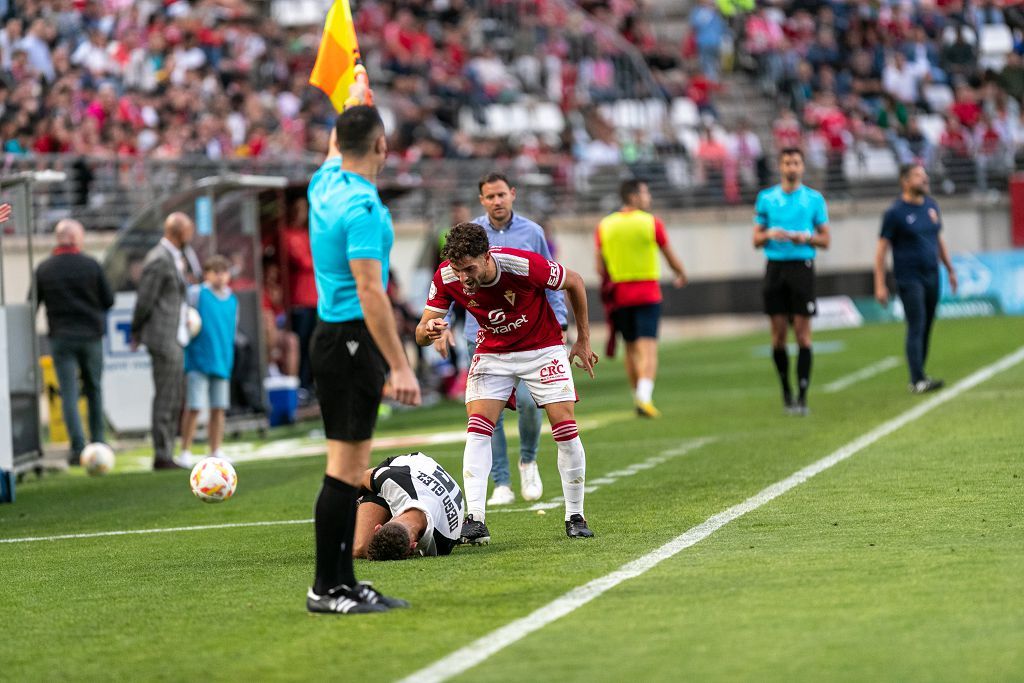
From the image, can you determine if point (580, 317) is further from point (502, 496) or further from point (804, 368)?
point (804, 368)

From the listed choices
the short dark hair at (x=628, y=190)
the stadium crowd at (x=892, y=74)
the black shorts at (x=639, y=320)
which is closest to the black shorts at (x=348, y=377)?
the black shorts at (x=639, y=320)

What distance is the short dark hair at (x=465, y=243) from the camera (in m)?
8.41

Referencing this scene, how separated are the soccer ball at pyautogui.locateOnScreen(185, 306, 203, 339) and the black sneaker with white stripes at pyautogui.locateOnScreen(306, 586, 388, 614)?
8780mm

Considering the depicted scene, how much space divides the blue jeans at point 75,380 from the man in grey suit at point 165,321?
896 mm

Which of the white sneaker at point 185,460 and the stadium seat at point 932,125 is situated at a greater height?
the stadium seat at point 932,125

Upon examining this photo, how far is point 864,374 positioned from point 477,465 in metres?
Answer: 12.6

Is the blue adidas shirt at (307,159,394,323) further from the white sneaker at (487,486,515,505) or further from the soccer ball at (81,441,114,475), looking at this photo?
the soccer ball at (81,441,114,475)

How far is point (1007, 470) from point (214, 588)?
5.27 metres

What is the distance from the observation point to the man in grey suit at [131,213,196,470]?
1553 cm

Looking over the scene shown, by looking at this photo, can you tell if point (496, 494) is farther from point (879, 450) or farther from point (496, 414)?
point (879, 450)

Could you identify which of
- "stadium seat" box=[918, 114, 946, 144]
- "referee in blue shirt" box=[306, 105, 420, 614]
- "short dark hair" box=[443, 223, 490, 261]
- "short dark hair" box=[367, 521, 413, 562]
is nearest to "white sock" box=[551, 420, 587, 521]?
"short dark hair" box=[367, 521, 413, 562]

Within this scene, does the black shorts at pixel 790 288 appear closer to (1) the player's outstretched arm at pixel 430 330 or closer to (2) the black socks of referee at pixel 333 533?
(1) the player's outstretched arm at pixel 430 330

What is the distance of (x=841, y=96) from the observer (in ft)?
120

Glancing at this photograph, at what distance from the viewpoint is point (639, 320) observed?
680 inches
